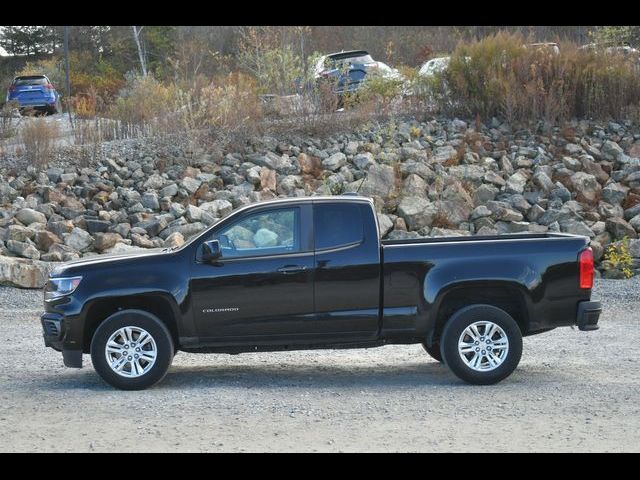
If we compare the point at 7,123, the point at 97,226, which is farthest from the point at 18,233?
the point at 7,123

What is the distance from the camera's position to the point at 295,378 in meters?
10.3

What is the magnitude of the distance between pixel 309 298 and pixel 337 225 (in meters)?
0.75

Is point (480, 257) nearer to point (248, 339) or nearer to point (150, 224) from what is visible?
point (248, 339)

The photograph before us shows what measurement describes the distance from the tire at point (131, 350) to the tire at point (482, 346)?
2592mm

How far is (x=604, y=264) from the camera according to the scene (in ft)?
56.3

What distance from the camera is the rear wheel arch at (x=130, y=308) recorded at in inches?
382

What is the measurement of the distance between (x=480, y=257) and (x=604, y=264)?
26.5 ft

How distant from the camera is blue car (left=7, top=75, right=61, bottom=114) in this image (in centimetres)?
3581

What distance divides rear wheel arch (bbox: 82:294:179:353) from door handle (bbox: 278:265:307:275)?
104cm

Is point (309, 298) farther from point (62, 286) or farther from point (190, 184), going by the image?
point (190, 184)

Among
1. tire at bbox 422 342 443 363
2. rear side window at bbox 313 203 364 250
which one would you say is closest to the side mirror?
rear side window at bbox 313 203 364 250

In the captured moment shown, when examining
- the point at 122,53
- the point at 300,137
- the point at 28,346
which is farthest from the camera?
the point at 122,53

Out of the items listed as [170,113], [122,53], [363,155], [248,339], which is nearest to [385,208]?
[363,155]

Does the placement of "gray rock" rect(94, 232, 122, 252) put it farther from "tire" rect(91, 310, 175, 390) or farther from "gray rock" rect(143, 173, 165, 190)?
"tire" rect(91, 310, 175, 390)
